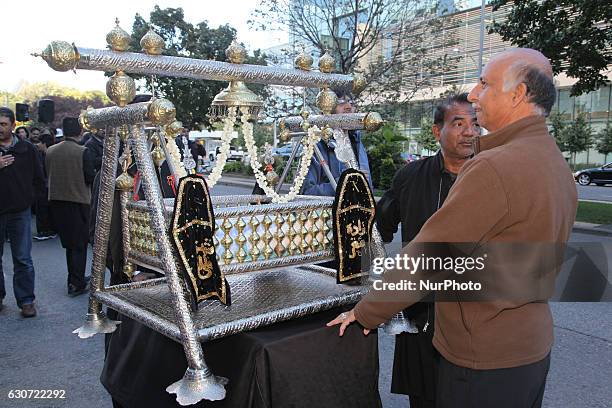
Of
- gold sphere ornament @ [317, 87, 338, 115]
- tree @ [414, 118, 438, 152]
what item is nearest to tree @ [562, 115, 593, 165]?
tree @ [414, 118, 438, 152]

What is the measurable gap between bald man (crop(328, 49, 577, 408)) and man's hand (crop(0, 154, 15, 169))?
14.1 feet

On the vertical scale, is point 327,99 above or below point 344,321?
above

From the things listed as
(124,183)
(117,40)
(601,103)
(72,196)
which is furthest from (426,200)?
(601,103)

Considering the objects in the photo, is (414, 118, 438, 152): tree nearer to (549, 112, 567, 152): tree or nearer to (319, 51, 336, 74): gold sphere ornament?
(549, 112, 567, 152): tree

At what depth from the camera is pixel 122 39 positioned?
1.63 meters

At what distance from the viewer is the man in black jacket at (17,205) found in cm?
462

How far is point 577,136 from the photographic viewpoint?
29.2m

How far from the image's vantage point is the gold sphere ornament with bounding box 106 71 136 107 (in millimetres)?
1661

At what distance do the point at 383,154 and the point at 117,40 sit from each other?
12.5m

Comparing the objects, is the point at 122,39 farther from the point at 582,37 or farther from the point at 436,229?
the point at 582,37

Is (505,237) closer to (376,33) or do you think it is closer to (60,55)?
(60,55)

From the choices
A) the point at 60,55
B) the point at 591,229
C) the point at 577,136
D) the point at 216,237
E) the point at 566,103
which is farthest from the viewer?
the point at 566,103

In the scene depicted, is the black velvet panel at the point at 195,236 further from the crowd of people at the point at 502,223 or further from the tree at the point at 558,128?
the tree at the point at 558,128

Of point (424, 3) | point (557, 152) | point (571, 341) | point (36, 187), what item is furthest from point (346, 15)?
point (557, 152)
